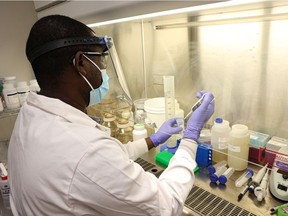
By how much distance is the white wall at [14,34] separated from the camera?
1.73 meters

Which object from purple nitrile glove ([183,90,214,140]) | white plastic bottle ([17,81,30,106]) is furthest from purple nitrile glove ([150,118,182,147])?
white plastic bottle ([17,81,30,106])

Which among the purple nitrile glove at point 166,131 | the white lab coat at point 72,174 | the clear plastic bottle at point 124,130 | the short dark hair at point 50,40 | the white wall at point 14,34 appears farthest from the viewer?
the white wall at point 14,34

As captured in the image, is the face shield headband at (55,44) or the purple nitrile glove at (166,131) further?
the purple nitrile glove at (166,131)

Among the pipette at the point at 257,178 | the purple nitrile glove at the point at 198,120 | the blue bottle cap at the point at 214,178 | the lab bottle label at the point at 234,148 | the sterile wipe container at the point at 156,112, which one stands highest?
the purple nitrile glove at the point at 198,120

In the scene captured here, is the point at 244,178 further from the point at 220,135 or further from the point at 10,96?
the point at 10,96

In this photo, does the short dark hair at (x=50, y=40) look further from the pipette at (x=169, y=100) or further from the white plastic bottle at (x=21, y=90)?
the white plastic bottle at (x=21, y=90)

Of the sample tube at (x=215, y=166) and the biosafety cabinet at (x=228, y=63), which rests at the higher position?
the biosafety cabinet at (x=228, y=63)

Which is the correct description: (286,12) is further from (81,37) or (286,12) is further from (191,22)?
(81,37)

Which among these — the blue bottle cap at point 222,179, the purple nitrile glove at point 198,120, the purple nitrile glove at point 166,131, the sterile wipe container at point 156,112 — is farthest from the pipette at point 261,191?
the sterile wipe container at point 156,112

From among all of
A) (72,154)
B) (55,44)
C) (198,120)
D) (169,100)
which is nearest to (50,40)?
(55,44)

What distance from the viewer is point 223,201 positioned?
3.03 feet

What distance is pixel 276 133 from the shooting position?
3.65 ft

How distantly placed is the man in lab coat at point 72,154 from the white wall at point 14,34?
127 centimetres

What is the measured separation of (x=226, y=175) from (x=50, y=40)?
91cm
